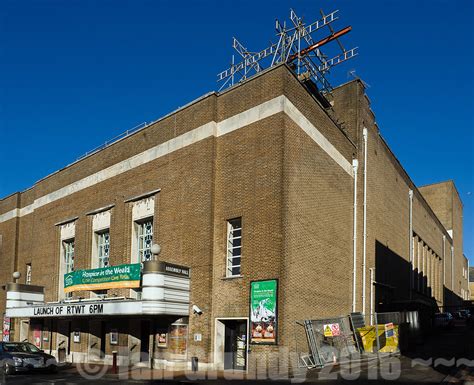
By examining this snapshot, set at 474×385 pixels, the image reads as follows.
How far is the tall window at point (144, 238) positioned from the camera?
28.9 m

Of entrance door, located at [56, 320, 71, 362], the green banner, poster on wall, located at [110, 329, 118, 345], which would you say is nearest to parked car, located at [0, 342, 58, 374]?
the green banner

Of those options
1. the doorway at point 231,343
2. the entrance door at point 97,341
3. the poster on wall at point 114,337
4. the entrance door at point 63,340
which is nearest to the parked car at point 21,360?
the poster on wall at point 114,337

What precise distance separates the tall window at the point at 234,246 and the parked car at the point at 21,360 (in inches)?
337

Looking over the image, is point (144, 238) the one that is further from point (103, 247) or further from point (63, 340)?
point (63, 340)

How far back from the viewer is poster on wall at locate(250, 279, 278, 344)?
2108 cm

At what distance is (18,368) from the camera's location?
22.8 m

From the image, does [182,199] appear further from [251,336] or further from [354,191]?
[354,191]

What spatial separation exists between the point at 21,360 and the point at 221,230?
9843 mm

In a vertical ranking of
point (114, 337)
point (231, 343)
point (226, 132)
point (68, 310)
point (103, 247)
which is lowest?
point (114, 337)

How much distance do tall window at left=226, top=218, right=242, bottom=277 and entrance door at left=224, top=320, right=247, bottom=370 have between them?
210cm

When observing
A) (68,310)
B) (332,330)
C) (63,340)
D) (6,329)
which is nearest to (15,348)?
(68,310)

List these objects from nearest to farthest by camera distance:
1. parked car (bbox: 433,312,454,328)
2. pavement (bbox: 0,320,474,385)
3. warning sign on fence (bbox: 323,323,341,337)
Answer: pavement (bbox: 0,320,474,385)
warning sign on fence (bbox: 323,323,341,337)
parked car (bbox: 433,312,454,328)

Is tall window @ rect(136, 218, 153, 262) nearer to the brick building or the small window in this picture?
the brick building

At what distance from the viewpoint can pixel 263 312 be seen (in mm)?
21438
